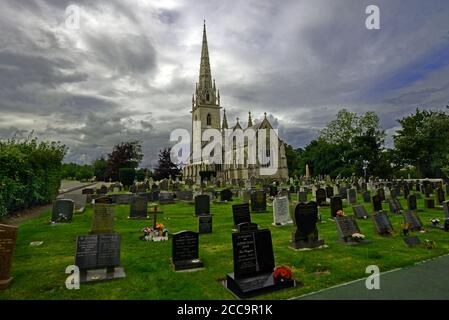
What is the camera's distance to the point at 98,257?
630cm

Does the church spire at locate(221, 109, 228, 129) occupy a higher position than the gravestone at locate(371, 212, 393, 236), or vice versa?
the church spire at locate(221, 109, 228, 129)

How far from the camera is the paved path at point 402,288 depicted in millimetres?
4953

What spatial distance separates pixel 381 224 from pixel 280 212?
13.0 ft

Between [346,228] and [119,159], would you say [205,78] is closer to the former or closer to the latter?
[119,159]

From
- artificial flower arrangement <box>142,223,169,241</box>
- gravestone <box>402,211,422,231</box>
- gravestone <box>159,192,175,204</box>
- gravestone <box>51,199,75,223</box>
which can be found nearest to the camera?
artificial flower arrangement <box>142,223,169,241</box>

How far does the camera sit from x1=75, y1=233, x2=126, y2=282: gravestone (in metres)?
6.15

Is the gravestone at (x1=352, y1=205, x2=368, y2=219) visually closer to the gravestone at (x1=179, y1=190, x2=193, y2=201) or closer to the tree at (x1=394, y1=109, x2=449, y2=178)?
the gravestone at (x1=179, y1=190, x2=193, y2=201)

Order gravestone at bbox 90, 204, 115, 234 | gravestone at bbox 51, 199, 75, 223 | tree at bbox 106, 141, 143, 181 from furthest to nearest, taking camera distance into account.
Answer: tree at bbox 106, 141, 143, 181 < gravestone at bbox 51, 199, 75, 223 < gravestone at bbox 90, 204, 115, 234

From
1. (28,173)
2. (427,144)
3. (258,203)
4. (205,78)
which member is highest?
(205,78)

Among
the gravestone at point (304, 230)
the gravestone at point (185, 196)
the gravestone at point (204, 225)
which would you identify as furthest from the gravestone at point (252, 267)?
the gravestone at point (185, 196)

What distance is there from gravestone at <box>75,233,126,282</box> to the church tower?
68.4 metres

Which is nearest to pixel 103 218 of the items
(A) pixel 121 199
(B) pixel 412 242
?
(B) pixel 412 242

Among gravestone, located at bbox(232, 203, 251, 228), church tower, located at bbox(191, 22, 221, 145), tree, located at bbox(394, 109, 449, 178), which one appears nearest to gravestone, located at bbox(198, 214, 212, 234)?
gravestone, located at bbox(232, 203, 251, 228)
